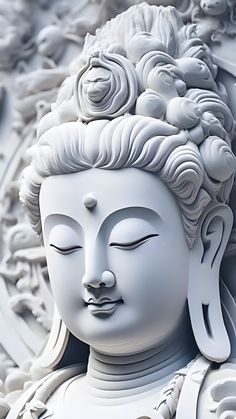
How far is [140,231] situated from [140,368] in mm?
218

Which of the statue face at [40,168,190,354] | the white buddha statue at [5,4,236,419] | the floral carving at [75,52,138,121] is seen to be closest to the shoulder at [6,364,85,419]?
the white buddha statue at [5,4,236,419]

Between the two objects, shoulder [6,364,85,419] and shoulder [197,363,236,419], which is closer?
shoulder [197,363,236,419]

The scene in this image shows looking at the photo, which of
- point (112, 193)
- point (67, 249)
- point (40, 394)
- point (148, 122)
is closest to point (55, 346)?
point (40, 394)

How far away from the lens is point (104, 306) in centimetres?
157

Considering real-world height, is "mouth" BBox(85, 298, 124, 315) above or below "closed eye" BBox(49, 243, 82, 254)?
below

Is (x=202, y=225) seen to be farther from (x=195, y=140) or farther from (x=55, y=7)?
(x=55, y=7)

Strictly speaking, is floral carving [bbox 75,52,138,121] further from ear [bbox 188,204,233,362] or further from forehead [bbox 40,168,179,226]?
ear [bbox 188,204,233,362]

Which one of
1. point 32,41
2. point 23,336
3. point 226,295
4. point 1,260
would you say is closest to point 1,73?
point 32,41

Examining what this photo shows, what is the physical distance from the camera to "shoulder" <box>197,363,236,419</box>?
4.86 feet

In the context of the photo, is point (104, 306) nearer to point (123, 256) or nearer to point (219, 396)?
point (123, 256)

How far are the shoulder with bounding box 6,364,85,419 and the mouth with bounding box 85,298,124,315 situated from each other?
170 millimetres

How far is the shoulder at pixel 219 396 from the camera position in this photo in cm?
148

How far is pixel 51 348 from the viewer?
1717mm

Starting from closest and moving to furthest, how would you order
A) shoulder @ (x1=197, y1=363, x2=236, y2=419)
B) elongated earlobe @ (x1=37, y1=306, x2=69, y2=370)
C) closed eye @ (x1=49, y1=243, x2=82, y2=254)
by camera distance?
1. shoulder @ (x1=197, y1=363, x2=236, y2=419)
2. closed eye @ (x1=49, y1=243, x2=82, y2=254)
3. elongated earlobe @ (x1=37, y1=306, x2=69, y2=370)
